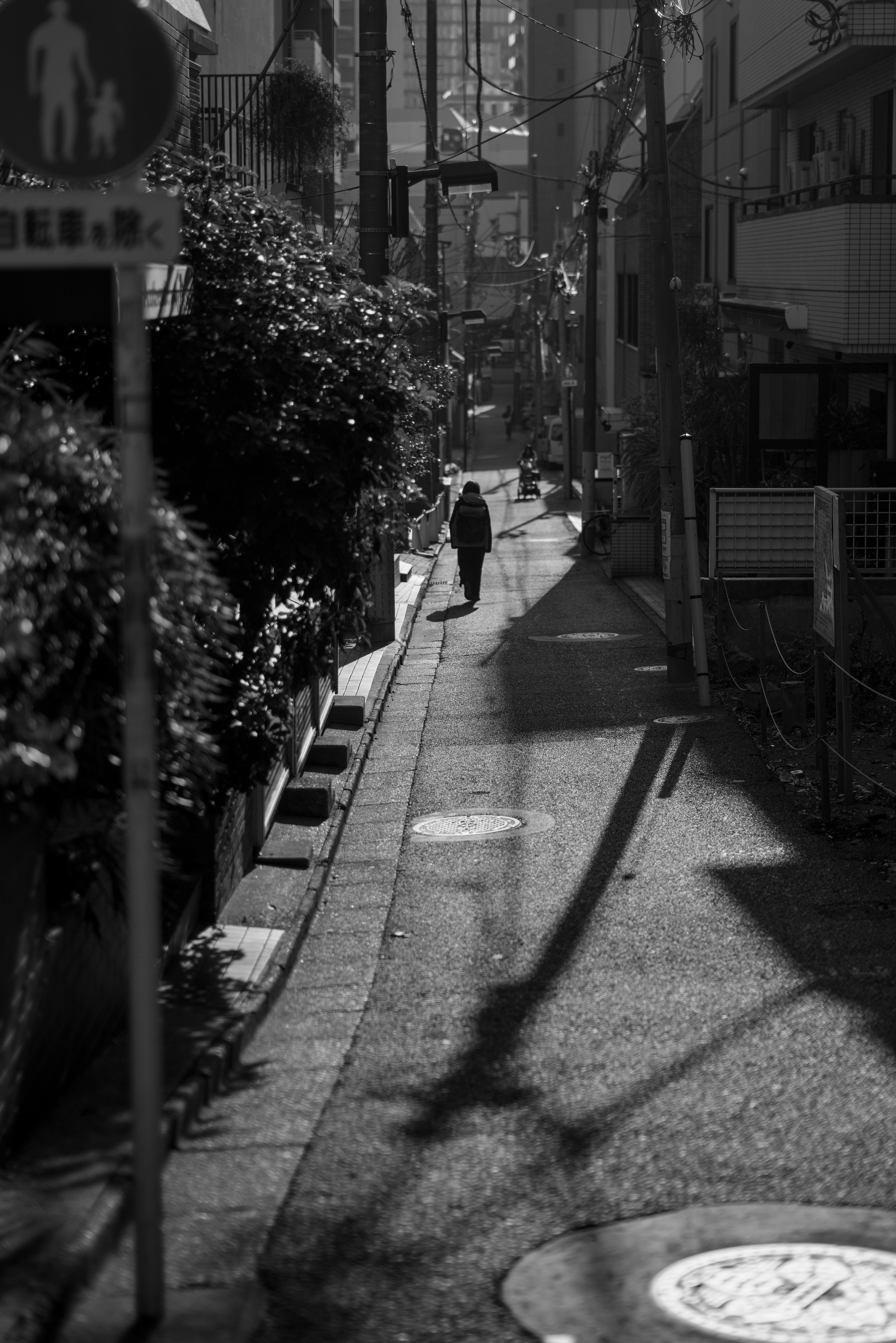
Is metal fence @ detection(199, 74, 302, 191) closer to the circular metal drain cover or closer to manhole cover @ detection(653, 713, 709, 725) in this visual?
manhole cover @ detection(653, 713, 709, 725)

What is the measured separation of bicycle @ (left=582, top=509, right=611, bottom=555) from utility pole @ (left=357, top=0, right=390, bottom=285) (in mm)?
15418

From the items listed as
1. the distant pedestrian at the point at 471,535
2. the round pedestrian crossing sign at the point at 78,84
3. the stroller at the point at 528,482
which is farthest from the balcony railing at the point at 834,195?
the stroller at the point at 528,482

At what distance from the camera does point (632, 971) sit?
7680 millimetres

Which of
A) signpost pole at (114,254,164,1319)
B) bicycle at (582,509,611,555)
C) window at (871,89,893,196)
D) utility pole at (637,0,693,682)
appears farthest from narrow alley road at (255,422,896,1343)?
bicycle at (582,509,611,555)

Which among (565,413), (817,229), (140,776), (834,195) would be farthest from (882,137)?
(565,413)

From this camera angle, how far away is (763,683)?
13312mm

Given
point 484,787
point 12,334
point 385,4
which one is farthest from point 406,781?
point 385,4

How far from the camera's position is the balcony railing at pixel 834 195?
1852 centimetres

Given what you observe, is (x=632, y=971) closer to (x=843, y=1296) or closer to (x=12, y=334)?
(x=843, y=1296)

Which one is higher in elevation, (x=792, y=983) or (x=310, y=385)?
(x=310, y=385)

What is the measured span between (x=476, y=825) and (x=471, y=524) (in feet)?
43.7

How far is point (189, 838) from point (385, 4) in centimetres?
1233

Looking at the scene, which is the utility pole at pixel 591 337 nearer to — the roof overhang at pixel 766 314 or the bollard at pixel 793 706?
the roof overhang at pixel 766 314

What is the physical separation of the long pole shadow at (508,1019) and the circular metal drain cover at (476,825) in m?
0.53
